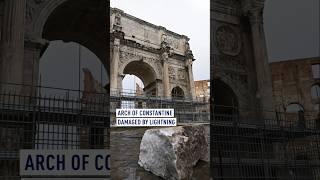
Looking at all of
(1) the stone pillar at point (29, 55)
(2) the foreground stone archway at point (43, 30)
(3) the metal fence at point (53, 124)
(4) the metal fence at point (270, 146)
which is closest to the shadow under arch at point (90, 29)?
(2) the foreground stone archway at point (43, 30)

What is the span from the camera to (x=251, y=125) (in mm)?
2375

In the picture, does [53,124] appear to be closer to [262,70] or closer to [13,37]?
[262,70]

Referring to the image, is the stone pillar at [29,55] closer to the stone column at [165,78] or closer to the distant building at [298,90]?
the stone column at [165,78]

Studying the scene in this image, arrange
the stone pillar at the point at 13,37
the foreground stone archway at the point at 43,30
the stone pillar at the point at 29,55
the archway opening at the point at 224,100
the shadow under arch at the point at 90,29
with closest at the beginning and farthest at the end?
the shadow under arch at the point at 90,29 → the foreground stone archway at the point at 43,30 → the archway opening at the point at 224,100 → the stone pillar at the point at 29,55 → the stone pillar at the point at 13,37

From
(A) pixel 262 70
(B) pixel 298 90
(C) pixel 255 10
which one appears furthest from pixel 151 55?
(B) pixel 298 90

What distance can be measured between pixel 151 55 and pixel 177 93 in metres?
0.19

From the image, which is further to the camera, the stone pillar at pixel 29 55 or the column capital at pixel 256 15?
the stone pillar at pixel 29 55

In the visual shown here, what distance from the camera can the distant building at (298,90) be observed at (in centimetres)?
243

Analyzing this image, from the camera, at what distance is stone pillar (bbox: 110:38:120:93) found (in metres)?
1.47

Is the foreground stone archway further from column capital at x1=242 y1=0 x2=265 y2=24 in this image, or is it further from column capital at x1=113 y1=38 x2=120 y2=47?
column capital at x1=242 y1=0 x2=265 y2=24

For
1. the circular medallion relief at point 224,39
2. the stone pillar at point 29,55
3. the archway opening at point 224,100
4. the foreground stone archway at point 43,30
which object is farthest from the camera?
the stone pillar at point 29,55

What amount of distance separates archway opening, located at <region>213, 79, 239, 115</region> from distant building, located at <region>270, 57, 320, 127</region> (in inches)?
13.2

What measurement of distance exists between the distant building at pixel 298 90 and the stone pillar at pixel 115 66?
4.19 ft

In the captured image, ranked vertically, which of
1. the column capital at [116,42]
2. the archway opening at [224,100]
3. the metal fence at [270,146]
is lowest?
the metal fence at [270,146]
